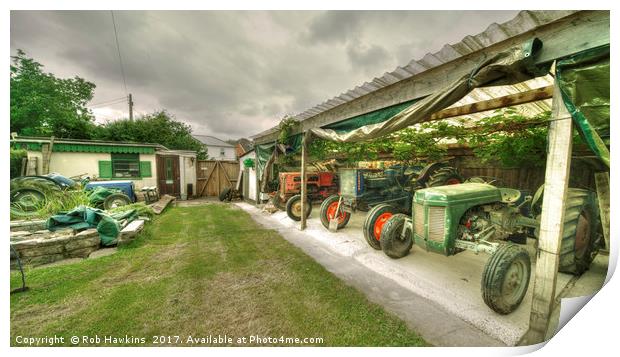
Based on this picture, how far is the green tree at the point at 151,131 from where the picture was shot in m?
15.8

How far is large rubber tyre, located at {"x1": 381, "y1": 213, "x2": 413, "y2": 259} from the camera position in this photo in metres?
3.13

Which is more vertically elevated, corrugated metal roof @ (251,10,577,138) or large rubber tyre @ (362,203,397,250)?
corrugated metal roof @ (251,10,577,138)

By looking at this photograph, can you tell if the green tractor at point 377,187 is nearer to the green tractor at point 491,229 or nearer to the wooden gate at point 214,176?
the green tractor at point 491,229

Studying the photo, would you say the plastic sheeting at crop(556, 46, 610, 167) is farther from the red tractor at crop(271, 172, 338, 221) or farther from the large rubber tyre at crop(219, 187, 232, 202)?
the large rubber tyre at crop(219, 187, 232, 202)

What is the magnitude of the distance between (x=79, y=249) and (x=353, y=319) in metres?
4.39

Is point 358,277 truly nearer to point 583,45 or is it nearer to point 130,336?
point 130,336

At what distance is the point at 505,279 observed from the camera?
2.03 metres

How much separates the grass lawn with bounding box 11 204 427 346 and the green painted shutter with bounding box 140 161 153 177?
298 inches

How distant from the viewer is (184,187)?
10.7m

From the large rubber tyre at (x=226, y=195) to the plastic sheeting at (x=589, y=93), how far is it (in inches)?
407

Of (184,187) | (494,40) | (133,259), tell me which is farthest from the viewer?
(184,187)

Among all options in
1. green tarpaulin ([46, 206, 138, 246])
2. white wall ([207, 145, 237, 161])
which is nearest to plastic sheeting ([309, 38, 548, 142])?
green tarpaulin ([46, 206, 138, 246])

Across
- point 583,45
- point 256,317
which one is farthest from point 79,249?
point 583,45

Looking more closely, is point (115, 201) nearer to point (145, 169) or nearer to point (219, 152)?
point (145, 169)
